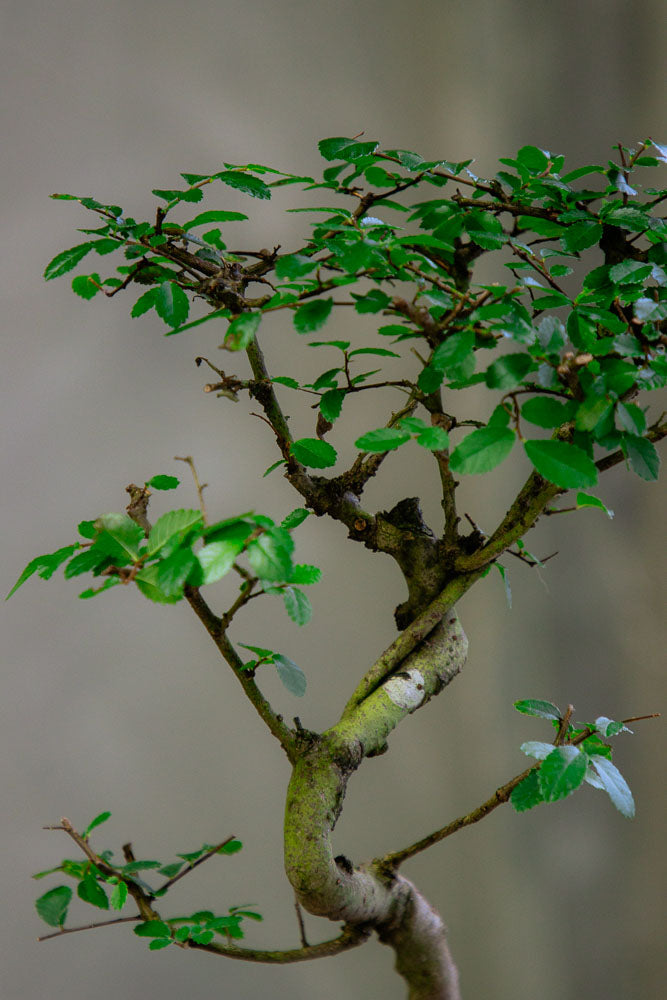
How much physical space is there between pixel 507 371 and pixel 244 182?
347mm

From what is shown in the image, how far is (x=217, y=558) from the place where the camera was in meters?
0.67

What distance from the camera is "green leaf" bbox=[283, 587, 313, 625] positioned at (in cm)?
76

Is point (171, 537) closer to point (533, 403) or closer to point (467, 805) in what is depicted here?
point (533, 403)

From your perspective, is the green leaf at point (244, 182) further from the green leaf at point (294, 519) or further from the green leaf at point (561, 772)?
the green leaf at point (561, 772)

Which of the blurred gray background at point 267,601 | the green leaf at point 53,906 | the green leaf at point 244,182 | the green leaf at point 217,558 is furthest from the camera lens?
the blurred gray background at point 267,601

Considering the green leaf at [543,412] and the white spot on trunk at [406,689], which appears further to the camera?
the white spot on trunk at [406,689]

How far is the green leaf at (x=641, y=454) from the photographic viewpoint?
776mm

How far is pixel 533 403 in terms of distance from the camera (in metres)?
0.73

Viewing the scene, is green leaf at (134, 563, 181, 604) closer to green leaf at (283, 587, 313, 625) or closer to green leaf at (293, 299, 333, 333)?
green leaf at (283, 587, 313, 625)

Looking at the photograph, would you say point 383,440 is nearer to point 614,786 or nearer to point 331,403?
point 331,403

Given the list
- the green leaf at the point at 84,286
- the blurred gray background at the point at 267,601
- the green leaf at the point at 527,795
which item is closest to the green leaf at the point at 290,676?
the green leaf at the point at 527,795

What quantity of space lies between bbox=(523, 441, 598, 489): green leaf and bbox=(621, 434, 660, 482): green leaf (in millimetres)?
86

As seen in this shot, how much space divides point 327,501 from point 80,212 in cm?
92

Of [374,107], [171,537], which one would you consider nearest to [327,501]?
[171,537]
